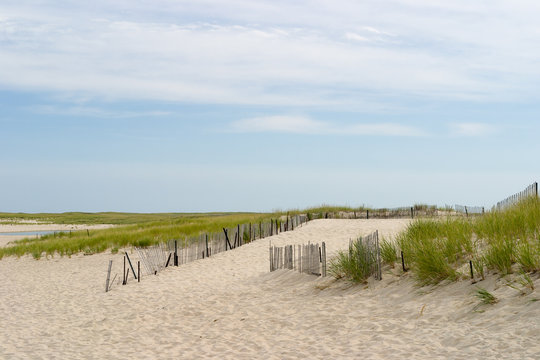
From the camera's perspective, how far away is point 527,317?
6988mm

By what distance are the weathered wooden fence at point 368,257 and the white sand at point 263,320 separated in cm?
25

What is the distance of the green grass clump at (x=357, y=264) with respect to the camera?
10547 millimetres

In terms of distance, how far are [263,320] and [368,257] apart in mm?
2608

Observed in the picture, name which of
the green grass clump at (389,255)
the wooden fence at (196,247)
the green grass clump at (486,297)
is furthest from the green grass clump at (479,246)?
the wooden fence at (196,247)

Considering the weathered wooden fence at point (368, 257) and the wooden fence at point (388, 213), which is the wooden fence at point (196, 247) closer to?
the wooden fence at point (388, 213)

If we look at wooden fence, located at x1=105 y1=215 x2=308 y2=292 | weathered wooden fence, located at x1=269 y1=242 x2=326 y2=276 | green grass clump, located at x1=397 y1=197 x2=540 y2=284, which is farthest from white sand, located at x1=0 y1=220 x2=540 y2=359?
wooden fence, located at x1=105 y1=215 x2=308 y2=292

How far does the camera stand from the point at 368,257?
10609 mm

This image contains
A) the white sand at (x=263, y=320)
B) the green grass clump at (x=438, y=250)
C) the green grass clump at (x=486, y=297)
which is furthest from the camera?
the green grass clump at (x=438, y=250)

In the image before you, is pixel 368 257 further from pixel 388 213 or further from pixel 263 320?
pixel 388 213

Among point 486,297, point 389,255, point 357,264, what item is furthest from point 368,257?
point 486,297

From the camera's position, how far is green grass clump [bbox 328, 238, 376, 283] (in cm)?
1055

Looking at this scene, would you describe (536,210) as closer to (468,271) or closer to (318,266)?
(468,271)

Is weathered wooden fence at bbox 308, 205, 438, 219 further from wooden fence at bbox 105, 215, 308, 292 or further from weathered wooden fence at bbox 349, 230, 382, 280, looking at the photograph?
weathered wooden fence at bbox 349, 230, 382, 280

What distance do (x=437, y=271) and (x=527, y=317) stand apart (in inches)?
93.5
